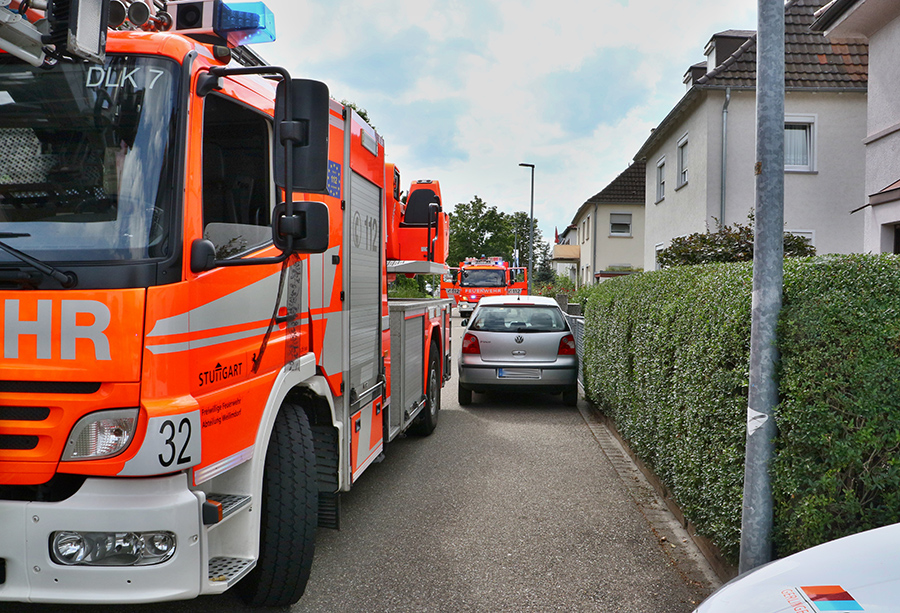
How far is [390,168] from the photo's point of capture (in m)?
6.33

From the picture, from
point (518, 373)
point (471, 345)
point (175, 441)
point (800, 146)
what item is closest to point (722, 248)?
point (518, 373)

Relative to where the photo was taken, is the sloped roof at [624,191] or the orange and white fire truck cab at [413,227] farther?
the sloped roof at [624,191]

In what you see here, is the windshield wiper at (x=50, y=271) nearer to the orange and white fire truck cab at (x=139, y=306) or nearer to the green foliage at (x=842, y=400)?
the orange and white fire truck cab at (x=139, y=306)

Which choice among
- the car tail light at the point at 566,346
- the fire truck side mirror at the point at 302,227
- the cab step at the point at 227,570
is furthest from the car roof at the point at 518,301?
the cab step at the point at 227,570

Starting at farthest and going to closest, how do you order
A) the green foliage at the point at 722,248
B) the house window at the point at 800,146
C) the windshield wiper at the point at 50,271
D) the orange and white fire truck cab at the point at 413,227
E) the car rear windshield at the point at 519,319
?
the house window at the point at 800,146
the green foliage at the point at 722,248
the car rear windshield at the point at 519,319
the orange and white fire truck cab at the point at 413,227
the windshield wiper at the point at 50,271

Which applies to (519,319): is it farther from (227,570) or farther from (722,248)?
(227,570)

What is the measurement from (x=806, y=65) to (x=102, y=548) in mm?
18264

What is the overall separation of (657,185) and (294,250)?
2072 centimetres

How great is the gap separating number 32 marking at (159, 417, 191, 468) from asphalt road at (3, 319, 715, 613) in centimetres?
147

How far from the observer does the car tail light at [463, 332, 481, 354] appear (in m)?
9.76

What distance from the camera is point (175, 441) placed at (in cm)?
258

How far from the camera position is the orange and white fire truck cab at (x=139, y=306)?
2.52 meters

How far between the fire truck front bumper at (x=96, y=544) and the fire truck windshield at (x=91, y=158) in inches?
35.5

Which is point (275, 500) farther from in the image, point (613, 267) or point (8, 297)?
point (613, 267)
